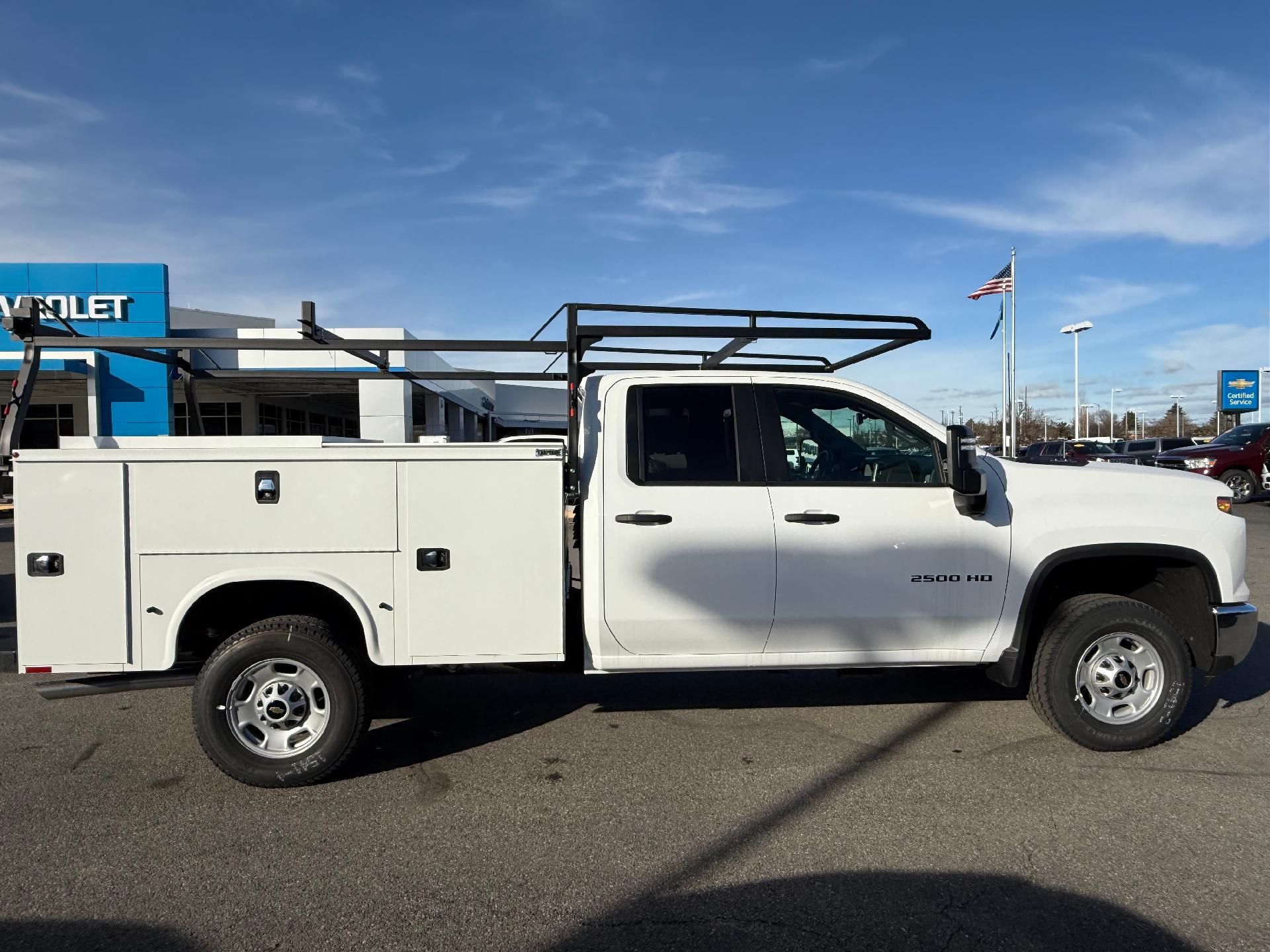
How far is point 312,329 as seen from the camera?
5.58 m

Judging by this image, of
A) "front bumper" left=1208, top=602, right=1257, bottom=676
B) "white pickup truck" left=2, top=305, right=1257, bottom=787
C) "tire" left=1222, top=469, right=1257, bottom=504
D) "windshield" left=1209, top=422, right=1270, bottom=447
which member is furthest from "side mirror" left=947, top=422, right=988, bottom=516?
"windshield" left=1209, top=422, right=1270, bottom=447

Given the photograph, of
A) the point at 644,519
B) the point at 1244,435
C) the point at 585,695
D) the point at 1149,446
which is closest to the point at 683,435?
the point at 644,519

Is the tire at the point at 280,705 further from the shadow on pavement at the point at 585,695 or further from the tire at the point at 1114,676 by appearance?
the tire at the point at 1114,676

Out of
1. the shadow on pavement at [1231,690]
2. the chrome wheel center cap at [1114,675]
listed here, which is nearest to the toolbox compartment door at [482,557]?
the chrome wheel center cap at [1114,675]

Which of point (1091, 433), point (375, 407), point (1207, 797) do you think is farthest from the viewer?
point (1091, 433)

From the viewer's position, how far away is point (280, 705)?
432cm

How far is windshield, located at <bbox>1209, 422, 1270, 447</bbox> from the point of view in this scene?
19172 mm

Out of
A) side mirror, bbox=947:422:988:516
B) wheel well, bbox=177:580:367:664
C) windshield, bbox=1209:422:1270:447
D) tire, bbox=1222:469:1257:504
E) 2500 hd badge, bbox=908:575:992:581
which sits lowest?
wheel well, bbox=177:580:367:664

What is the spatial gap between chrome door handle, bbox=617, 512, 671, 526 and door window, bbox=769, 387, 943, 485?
28.8 inches

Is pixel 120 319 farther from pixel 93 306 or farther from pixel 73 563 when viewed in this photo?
pixel 73 563

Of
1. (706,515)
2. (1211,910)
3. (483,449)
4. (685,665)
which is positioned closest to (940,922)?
(1211,910)

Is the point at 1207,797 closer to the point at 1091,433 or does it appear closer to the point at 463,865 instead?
the point at 463,865

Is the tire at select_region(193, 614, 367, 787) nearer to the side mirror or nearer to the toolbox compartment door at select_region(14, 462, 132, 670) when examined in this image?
the toolbox compartment door at select_region(14, 462, 132, 670)

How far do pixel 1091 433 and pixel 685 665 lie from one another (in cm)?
12470
